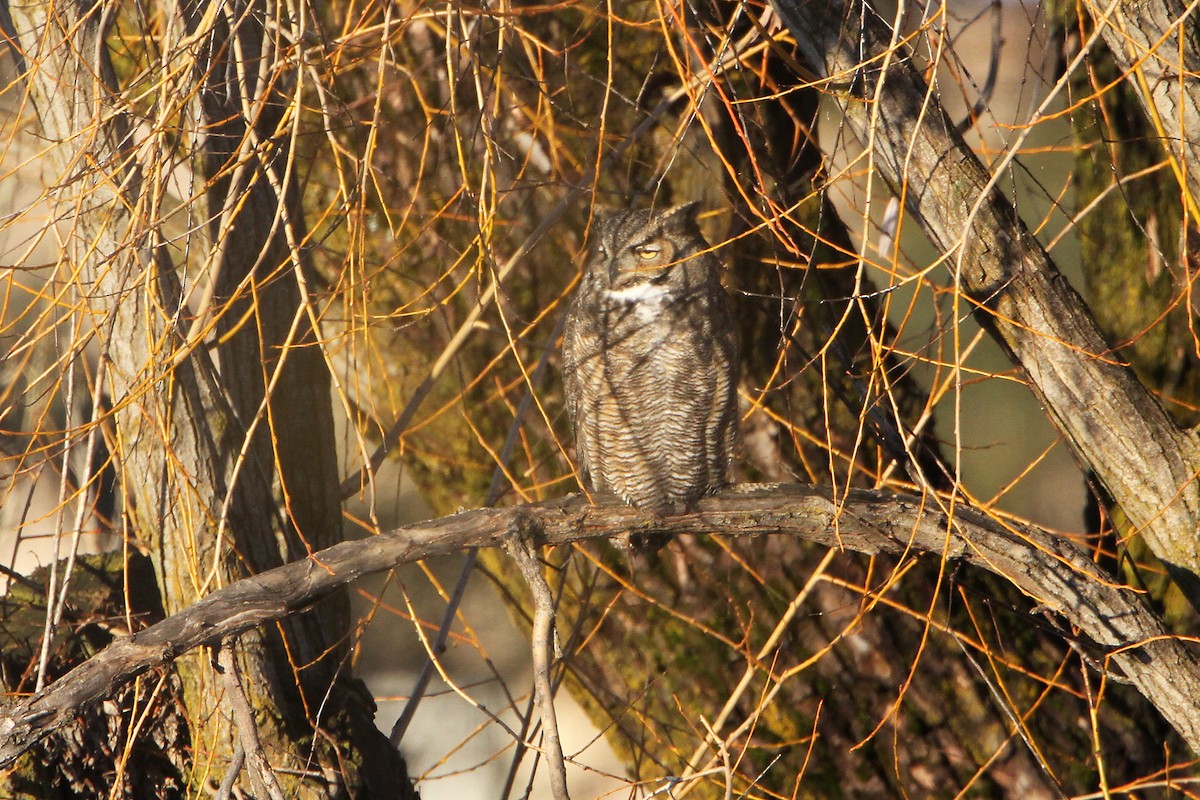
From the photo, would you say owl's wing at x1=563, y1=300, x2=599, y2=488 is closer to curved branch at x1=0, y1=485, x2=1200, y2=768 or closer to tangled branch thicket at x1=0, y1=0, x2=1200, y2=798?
tangled branch thicket at x1=0, y1=0, x2=1200, y2=798

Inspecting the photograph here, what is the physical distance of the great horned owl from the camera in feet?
7.98

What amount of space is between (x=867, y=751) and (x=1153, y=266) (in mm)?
1534

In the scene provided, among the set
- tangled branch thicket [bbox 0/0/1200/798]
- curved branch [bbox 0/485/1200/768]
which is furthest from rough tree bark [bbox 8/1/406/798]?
curved branch [bbox 0/485/1200/768]

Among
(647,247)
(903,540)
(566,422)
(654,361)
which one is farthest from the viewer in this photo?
(566,422)

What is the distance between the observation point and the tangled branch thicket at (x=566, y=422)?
2.04m

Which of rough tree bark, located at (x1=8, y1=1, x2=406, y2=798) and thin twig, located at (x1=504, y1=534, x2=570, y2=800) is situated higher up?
rough tree bark, located at (x1=8, y1=1, x2=406, y2=798)

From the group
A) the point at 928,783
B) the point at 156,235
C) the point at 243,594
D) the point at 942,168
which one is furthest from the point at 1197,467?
the point at 156,235

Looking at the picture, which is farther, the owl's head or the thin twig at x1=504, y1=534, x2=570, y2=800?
the owl's head

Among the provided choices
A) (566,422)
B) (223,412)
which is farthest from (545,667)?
(566,422)

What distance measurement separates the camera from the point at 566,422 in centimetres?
306

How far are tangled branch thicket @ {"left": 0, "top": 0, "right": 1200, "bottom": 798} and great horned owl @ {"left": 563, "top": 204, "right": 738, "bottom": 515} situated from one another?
156mm

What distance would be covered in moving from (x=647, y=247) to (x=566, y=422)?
796 mm

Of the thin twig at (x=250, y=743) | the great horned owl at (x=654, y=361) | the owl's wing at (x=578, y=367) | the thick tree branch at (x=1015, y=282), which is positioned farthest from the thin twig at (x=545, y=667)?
the thick tree branch at (x=1015, y=282)

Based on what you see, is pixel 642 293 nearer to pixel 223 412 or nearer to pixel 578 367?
pixel 578 367
